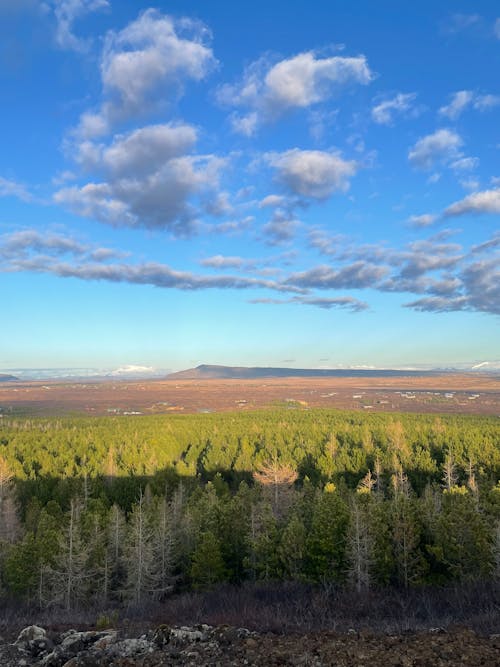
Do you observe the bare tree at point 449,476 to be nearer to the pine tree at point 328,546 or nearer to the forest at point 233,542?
the forest at point 233,542

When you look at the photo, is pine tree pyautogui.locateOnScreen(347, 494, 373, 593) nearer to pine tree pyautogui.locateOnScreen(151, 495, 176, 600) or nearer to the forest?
the forest

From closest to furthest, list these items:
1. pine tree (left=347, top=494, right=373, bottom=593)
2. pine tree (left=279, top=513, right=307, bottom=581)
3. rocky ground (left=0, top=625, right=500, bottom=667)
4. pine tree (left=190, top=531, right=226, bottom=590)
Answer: rocky ground (left=0, top=625, right=500, bottom=667) < pine tree (left=347, top=494, right=373, bottom=593) < pine tree (left=279, top=513, right=307, bottom=581) < pine tree (left=190, top=531, right=226, bottom=590)

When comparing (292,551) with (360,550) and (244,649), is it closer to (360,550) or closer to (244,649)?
(360,550)

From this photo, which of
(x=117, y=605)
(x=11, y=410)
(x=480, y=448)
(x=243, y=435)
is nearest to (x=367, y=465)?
(x=480, y=448)

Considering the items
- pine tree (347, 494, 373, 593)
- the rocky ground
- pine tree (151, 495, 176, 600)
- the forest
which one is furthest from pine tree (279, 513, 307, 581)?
the rocky ground

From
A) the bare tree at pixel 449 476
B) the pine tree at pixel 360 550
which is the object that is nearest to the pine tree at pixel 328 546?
the pine tree at pixel 360 550

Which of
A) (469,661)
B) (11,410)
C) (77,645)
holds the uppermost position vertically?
(469,661)

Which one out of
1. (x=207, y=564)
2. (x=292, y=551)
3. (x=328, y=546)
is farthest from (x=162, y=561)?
(x=328, y=546)

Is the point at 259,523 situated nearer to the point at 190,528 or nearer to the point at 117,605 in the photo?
the point at 190,528
